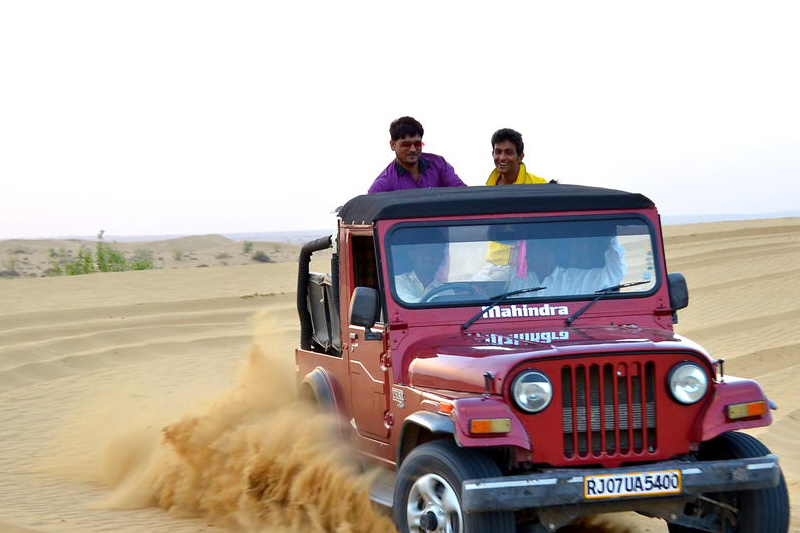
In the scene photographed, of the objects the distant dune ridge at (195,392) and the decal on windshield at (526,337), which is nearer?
the decal on windshield at (526,337)

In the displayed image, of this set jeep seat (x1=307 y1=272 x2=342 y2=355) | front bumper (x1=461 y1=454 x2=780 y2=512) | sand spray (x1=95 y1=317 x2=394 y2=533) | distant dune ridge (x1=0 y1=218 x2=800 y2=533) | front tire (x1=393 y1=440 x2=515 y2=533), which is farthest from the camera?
jeep seat (x1=307 y1=272 x2=342 y2=355)

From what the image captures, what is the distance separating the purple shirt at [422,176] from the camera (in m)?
8.20

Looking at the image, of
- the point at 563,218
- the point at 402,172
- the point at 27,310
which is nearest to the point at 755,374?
the point at 402,172

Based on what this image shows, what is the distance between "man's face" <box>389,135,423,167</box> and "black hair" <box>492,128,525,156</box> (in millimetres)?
719

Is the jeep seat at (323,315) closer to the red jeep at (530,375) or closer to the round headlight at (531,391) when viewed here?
the red jeep at (530,375)

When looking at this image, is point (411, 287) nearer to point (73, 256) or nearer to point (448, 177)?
point (448, 177)

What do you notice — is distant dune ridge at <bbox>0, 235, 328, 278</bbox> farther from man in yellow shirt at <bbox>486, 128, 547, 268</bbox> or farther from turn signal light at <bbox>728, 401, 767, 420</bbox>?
turn signal light at <bbox>728, 401, 767, 420</bbox>

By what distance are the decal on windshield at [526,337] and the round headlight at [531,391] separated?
0.55 meters

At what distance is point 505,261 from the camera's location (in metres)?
6.50

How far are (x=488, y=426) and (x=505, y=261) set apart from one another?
1.49 meters

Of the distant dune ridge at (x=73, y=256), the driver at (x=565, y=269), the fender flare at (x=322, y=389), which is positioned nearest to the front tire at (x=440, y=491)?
the driver at (x=565, y=269)

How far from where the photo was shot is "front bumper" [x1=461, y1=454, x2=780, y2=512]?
16.7 feet

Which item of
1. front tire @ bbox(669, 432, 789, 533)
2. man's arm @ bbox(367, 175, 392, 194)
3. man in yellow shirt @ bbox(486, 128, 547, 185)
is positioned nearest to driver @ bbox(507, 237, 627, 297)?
front tire @ bbox(669, 432, 789, 533)

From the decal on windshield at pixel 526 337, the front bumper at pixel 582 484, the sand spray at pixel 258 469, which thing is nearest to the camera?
the front bumper at pixel 582 484
